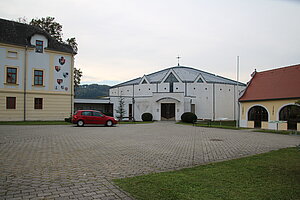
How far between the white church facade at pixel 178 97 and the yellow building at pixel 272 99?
11.8m

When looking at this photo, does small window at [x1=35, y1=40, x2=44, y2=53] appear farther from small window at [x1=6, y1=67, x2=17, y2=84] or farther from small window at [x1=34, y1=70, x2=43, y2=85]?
small window at [x1=6, y1=67, x2=17, y2=84]

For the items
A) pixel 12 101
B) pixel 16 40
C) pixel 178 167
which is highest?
pixel 16 40

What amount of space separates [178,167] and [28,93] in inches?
1008

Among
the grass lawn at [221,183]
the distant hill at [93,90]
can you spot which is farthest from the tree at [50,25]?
the distant hill at [93,90]

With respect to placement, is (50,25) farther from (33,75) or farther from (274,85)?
(274,85)

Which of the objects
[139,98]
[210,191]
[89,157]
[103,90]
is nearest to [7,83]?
[139,98]

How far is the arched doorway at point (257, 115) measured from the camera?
26128mm

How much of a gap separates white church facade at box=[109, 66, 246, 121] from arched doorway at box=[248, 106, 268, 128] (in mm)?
12126

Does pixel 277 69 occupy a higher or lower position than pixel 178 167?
higher

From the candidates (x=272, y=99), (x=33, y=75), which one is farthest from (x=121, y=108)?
(x=272, y=99)

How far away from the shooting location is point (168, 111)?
128 ft

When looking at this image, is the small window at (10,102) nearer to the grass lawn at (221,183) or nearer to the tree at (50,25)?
the tree at (50,25)

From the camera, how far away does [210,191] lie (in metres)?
4.49

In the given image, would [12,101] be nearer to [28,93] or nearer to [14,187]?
[28,93]
